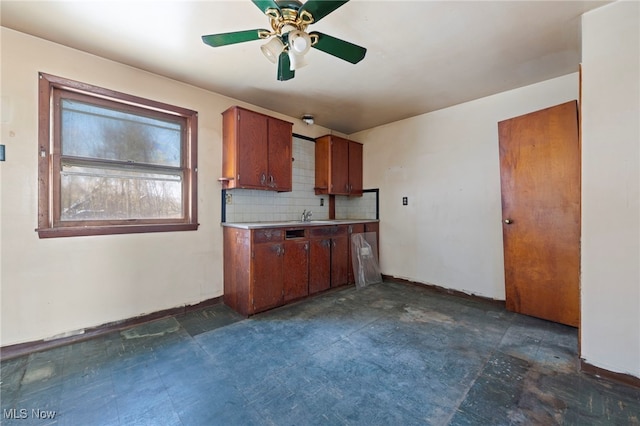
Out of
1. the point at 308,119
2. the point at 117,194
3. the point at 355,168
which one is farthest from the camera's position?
the point at 355,168

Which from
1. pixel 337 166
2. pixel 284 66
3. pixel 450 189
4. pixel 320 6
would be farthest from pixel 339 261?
pixel 320 6

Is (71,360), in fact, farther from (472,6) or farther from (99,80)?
(472,6)

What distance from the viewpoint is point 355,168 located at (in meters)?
4.44

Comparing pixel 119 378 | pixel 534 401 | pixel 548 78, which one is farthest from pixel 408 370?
pixel 548 78

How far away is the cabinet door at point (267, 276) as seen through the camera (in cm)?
275

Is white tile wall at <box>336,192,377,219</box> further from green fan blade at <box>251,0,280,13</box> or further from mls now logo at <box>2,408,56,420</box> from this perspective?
mls now logo at <box>2,408,56,420</box>

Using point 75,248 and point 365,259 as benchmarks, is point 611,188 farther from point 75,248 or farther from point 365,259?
point 75,248

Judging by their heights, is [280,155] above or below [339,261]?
above

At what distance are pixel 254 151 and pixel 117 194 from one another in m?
1.46

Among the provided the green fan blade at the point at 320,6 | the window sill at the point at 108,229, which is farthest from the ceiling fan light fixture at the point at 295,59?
the window sill at the point at 108,229

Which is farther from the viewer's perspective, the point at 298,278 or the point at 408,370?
the point at 298,278

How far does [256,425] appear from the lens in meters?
1.36

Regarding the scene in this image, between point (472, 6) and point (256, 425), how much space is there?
2.96m

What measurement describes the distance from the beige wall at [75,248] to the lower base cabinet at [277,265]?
0.40 metres
